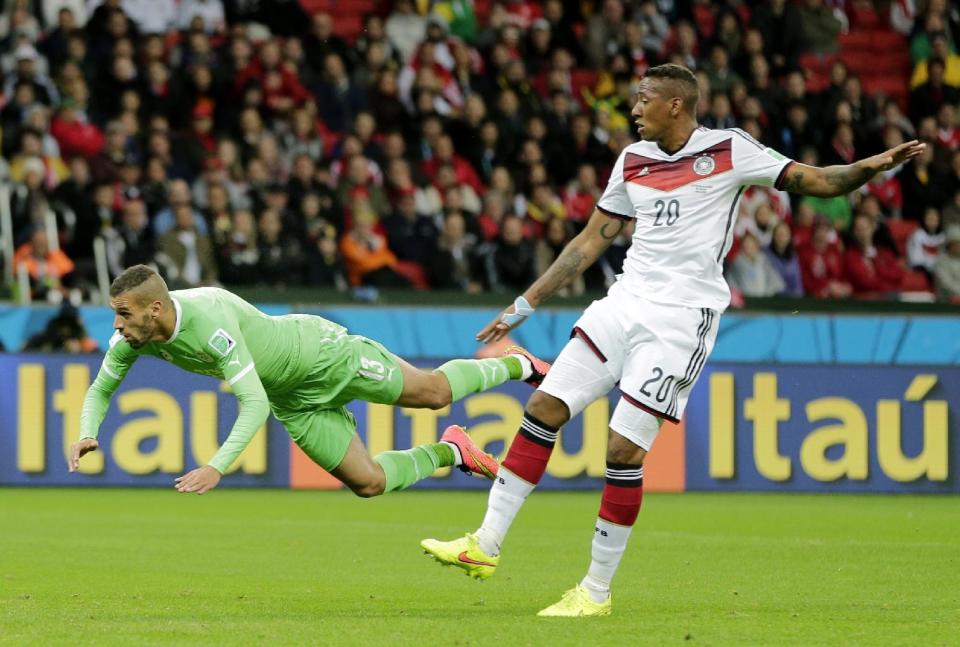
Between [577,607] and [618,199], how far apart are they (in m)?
1.86

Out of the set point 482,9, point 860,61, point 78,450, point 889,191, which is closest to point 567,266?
point 78,450

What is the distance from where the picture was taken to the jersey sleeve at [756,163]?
24.1 ft

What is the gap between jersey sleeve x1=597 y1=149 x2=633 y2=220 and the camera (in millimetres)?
7648

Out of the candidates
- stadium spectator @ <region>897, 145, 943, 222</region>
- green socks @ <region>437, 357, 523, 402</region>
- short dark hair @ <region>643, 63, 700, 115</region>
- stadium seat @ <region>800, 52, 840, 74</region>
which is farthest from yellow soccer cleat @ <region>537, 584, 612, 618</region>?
stadium seat @ <region>800, 52, 840, 74</region>

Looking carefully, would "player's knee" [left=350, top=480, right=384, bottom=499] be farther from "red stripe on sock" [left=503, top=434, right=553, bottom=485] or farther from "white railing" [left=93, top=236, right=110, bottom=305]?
"white railing" [left=93, top=236, right=110, bottom=305]

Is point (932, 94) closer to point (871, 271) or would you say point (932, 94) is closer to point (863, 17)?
point (863, 17)

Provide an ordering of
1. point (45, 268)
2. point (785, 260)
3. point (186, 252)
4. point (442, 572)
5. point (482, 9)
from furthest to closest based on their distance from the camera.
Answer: point (482, 9), point (785, 260), point (186, 252), point (45, 268), point (442, 572)

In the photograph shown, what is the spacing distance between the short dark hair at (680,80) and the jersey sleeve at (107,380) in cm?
269

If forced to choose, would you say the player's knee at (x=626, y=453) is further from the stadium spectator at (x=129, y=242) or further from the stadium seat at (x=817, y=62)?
the stadium seat at (x=817, y=62)

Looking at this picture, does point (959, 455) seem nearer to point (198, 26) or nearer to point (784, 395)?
point (784, 395)

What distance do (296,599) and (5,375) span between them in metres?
8.06

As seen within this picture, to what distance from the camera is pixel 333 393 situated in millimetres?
8367

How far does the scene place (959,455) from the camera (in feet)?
50.7

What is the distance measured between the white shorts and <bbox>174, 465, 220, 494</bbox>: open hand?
5.25ft
